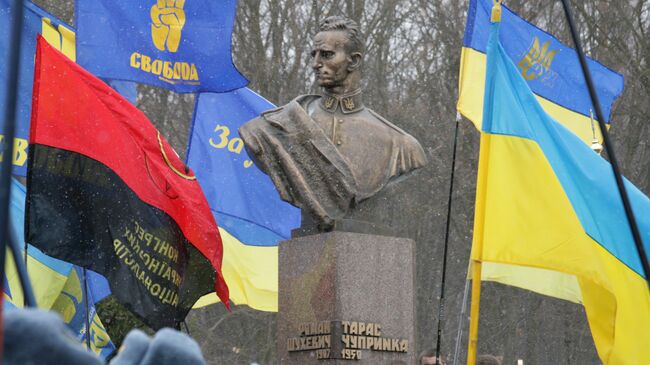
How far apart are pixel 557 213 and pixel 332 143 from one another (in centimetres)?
156

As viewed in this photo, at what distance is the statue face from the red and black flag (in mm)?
1740

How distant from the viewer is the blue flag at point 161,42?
38.4 ft

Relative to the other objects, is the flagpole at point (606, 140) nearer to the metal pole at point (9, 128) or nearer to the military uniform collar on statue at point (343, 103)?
the military uniform collar on statue at point (343, 103)

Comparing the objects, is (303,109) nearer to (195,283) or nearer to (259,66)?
(195,283)

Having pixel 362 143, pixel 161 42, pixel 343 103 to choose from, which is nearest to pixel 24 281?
pixel 362 143

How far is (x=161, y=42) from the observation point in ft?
39.6

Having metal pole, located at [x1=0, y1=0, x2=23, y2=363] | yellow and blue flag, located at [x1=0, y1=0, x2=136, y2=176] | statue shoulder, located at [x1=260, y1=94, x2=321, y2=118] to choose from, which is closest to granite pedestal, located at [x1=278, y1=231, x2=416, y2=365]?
statue shoulder, located at [x1=260, y1=94, x2=321, y2=118]

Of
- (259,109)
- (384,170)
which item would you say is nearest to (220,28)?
(259,109)

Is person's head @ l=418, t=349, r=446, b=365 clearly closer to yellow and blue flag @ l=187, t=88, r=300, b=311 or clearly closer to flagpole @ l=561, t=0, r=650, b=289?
flagpole @ l=561, t=0, r=650, b=289

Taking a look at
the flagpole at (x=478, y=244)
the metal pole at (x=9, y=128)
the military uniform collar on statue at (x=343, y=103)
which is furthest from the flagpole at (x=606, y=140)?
the metal pole at (x=9, y=128)

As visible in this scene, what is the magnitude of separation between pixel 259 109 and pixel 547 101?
110 inches

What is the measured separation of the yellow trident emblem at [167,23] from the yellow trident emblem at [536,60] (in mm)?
3030

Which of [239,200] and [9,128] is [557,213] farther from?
[9,128]

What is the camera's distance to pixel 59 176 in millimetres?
9836
